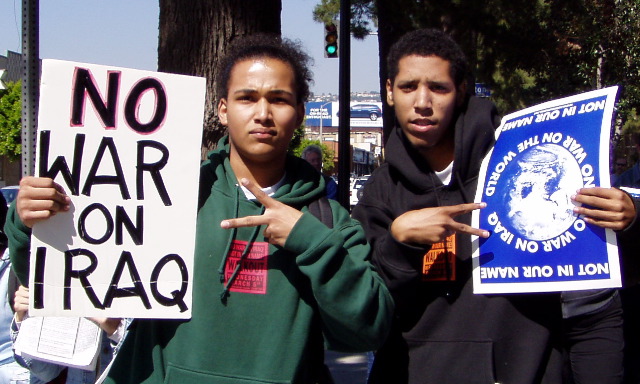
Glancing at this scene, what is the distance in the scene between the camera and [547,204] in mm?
2072

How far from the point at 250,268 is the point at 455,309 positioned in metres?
0.60

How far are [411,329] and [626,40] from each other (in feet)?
40.9

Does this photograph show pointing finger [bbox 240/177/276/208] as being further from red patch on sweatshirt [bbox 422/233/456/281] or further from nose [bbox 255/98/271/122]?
red patch on sweatshirt [bbox 422/233/456/281]

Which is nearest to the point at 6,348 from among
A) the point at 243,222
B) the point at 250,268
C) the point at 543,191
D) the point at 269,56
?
the point at 250,268

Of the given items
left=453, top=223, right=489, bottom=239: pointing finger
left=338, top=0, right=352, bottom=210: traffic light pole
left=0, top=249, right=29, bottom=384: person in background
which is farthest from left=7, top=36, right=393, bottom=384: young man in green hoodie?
left=338, top=0, right=352, bottom=210: traffic light pole

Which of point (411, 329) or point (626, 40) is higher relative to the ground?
point (626, 40)

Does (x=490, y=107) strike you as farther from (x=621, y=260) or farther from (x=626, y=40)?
(x=626, y=40)

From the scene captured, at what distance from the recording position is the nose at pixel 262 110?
209 cm

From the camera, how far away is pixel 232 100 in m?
2.18

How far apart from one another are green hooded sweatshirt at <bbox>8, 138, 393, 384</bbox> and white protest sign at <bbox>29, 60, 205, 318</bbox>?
77mm

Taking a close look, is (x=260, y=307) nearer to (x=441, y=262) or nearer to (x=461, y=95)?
(x=441, y=262)

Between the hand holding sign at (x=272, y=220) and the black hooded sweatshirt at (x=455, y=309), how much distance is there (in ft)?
0.99

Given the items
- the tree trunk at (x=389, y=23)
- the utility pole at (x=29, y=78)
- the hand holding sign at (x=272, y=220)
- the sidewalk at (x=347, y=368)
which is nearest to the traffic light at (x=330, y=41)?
the tree trunk at (x=389, y=23)

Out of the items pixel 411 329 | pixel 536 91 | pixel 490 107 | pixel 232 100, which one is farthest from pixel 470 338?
pixel 536 91
